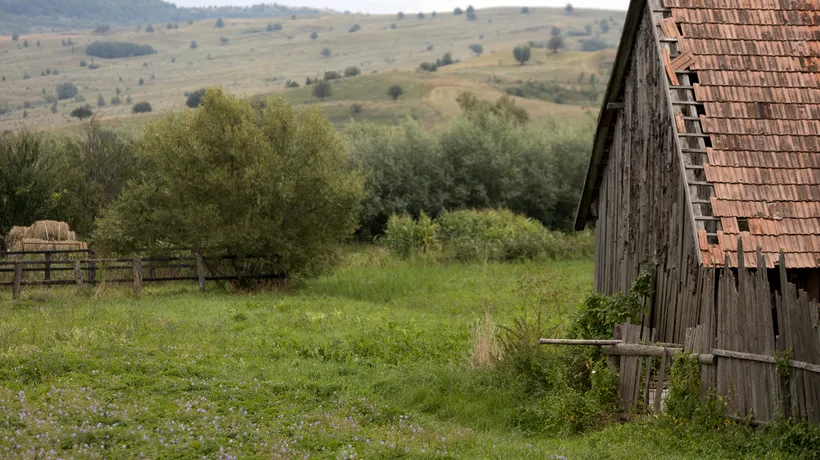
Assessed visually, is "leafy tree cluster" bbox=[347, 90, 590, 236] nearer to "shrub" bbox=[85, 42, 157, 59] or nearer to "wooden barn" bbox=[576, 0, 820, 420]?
"wooden barn" bbox=[576, 0, 820, 420]

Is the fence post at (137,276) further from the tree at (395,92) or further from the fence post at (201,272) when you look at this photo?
the tree at (395,92)

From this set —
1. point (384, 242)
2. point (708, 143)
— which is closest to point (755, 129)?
point (708, 143)

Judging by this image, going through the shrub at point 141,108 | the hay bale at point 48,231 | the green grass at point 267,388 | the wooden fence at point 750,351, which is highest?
the wooden fence at point 750,351

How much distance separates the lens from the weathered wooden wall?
11.8 meters

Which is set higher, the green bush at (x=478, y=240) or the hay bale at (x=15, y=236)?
the hay bale at (x=15, y=236)

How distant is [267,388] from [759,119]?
760 cm

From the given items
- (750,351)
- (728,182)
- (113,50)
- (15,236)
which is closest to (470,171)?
(15,236)

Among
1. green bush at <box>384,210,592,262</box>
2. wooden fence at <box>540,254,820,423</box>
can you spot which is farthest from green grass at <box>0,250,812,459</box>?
green bush at <box>384,210,592,262</box>

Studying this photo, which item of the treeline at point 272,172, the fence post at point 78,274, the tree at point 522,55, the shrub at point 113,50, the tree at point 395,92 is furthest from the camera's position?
the shrub at point 113,50

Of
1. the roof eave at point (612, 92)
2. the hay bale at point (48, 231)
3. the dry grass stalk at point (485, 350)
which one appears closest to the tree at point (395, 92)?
the hay bale at point (48, 231)

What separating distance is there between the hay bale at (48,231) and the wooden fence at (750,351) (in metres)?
24.1

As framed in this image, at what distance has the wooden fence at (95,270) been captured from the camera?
81.8ft

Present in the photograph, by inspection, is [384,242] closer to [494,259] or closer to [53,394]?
[494,259]

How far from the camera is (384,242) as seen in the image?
127 feet
